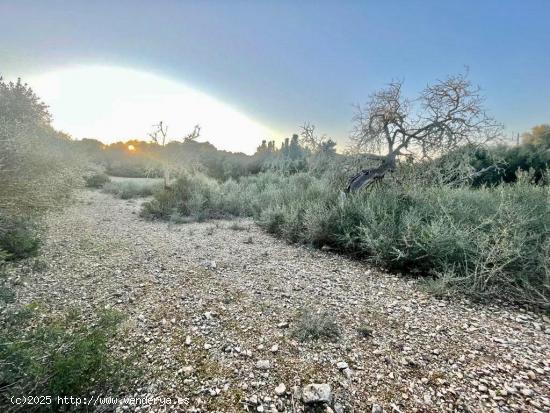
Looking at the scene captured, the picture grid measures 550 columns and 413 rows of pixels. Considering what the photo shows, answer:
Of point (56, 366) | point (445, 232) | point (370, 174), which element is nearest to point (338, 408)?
point (56, 366)

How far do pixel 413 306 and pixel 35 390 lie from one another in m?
3.35

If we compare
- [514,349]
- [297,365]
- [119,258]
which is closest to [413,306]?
[514,349]

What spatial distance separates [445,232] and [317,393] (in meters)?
2.87

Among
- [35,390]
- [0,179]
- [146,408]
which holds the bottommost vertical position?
[146,408]

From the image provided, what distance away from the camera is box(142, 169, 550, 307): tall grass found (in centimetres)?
301

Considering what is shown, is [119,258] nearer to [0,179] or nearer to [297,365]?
[0,179]

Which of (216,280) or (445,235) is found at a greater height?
(445,235)

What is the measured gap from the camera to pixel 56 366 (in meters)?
1.49

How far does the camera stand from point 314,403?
65.6 inches

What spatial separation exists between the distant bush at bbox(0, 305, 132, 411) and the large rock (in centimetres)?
133

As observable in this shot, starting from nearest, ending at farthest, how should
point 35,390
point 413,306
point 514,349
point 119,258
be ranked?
point 35,390 < point 514,349 < point 413,306 < point 119,258

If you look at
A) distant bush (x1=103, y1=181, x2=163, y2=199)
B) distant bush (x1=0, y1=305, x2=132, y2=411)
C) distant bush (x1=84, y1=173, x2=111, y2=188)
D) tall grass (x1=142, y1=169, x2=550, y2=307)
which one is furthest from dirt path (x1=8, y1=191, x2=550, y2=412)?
distant bush (x1=84, y1=173, x2=111, y2=188)

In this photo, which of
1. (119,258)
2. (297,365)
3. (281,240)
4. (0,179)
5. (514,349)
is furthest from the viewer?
(281,240)

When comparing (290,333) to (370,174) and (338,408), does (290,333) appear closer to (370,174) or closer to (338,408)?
(338,408)
